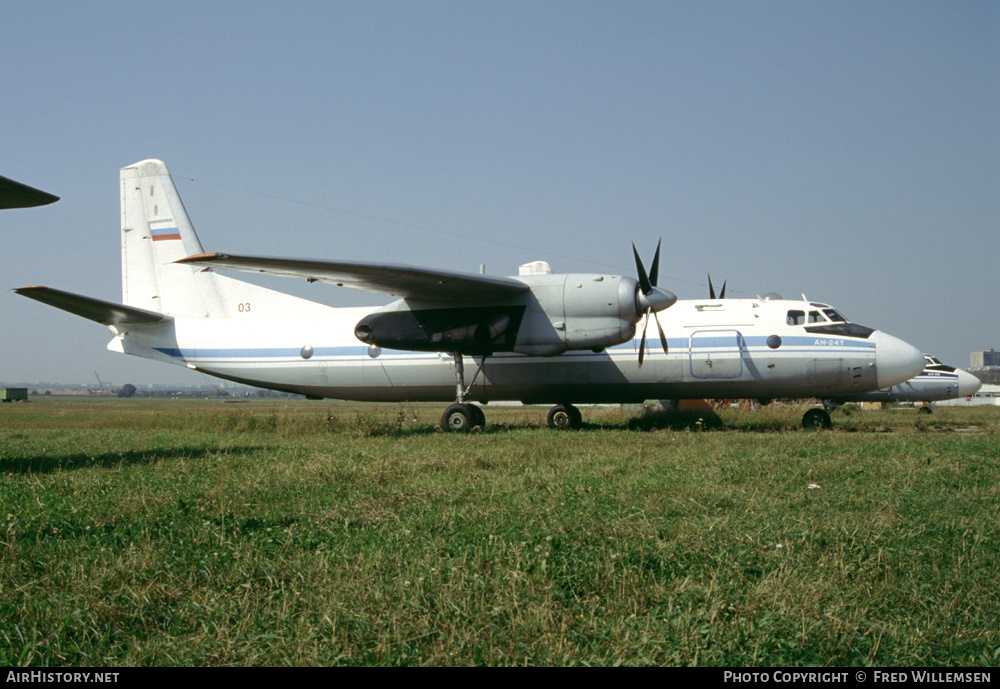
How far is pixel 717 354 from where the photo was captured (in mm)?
18516

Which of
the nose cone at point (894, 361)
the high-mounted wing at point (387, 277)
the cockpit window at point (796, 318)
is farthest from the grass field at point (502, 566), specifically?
the cockpit window at point (796, 318)

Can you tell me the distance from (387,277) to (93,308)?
9.00 meters

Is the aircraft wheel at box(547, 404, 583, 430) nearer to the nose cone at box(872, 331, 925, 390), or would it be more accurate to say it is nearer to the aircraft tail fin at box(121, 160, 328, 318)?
the aircraft tail fin at box(121, 160, 328, 318)

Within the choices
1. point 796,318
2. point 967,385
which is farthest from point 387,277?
point 967,385

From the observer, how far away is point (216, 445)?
43.3 ft

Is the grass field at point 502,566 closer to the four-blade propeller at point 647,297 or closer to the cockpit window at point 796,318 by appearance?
the four-blade propeller at point 647,297

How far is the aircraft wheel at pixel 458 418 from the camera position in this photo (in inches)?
713

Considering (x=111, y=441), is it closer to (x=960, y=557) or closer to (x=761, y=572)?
(x=761, y=572)

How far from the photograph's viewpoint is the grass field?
357 centimetres

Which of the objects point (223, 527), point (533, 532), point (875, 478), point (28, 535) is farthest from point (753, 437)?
point (28, 535)

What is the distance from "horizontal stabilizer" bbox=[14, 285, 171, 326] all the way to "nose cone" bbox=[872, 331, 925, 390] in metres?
19.8

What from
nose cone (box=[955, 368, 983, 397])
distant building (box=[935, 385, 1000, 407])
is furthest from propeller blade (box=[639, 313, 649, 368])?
distant building (box=[935, 385, 1000, 407])

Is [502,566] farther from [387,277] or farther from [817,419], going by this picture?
[817,419]

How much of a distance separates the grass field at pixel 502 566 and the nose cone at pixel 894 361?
932cm
